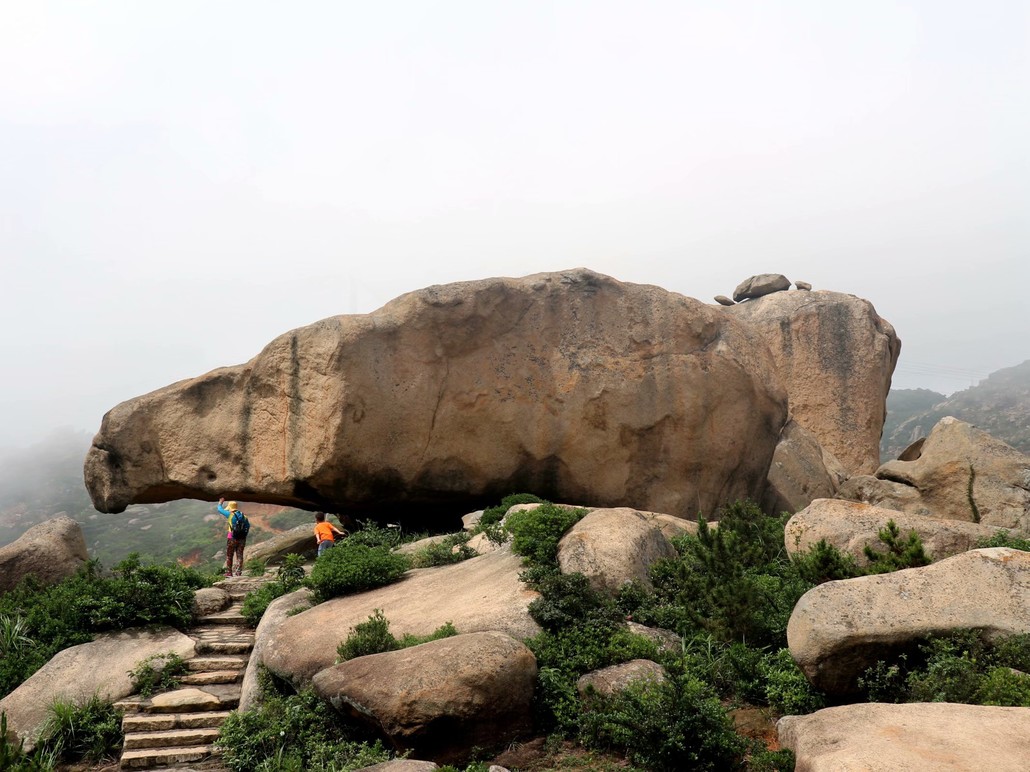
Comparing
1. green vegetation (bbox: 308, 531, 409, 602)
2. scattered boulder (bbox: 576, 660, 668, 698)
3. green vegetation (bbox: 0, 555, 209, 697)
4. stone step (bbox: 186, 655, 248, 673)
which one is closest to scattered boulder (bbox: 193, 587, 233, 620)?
green vegetation (bbox: 0, 555, 209, 697)

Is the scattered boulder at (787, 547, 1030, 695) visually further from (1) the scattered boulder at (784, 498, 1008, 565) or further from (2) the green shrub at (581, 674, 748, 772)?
(1) the scattered boulder at (784, 498, 1008, 565)

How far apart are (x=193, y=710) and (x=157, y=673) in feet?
4.01

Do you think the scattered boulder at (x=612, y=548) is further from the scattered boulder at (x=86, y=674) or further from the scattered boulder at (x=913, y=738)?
the scattered boulder at (x=86, y=674)

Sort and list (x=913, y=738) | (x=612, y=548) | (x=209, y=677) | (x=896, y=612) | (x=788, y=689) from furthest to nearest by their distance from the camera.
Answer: (x=209, y=677) → (x=612, y=548) → (x=788, y=689) → (x=896, y=612) → (x=913, y=738)

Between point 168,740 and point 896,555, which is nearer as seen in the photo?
point 896,555

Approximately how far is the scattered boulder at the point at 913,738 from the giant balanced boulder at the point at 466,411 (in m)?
12.6

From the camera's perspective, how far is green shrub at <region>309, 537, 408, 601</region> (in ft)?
44.7

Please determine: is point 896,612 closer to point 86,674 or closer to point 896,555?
point 896,555

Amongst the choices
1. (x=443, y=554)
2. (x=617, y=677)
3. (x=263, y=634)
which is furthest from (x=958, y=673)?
(x=263, y=634)

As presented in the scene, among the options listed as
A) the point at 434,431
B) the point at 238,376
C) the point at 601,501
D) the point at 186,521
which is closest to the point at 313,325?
the point at 238,376

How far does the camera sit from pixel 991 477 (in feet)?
56.0

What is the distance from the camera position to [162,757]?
10.8m

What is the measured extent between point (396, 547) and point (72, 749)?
7460mm

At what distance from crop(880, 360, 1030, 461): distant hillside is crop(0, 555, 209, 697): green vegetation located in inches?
2578
